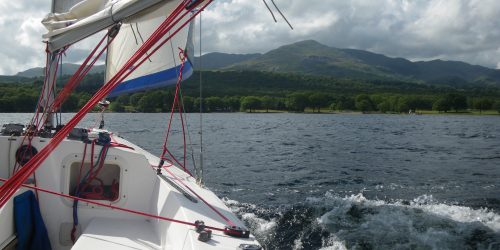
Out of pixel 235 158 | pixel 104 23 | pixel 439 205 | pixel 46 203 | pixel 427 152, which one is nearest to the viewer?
pixel 104 23

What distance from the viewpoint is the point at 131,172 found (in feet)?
19.3

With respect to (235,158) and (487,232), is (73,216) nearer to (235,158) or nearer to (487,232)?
(487,232)

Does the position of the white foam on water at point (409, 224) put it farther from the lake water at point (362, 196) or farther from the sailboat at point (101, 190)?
the sailboat at point (101, 190)

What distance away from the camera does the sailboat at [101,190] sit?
4.43 metres

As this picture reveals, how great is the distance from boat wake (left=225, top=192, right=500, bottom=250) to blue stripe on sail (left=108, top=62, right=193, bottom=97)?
12.5ft

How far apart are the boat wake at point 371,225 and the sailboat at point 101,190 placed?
3383 mm

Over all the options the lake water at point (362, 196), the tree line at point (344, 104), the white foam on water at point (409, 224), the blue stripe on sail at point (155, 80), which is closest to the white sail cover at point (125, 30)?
the blue stripe on sail at point (155, 80)

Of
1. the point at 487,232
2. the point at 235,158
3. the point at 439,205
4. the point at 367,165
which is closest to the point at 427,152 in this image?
the point at 367,165

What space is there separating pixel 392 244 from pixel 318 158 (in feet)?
47.7

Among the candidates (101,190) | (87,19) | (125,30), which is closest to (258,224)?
(101,190)

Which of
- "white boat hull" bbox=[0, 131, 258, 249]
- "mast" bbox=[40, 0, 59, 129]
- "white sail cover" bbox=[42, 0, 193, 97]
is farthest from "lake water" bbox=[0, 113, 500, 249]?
"mast" bbox=[40, 0, 59, 129]

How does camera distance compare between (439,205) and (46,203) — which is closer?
(46,203)

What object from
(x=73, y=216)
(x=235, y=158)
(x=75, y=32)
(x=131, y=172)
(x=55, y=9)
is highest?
(x=55, y=9)

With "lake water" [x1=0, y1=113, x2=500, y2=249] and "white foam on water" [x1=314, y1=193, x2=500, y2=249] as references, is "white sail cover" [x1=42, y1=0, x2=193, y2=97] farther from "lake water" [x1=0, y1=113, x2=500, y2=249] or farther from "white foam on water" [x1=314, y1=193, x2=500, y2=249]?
"white foam on water" [x1=314, y1=193, x2=500, y2=249]
